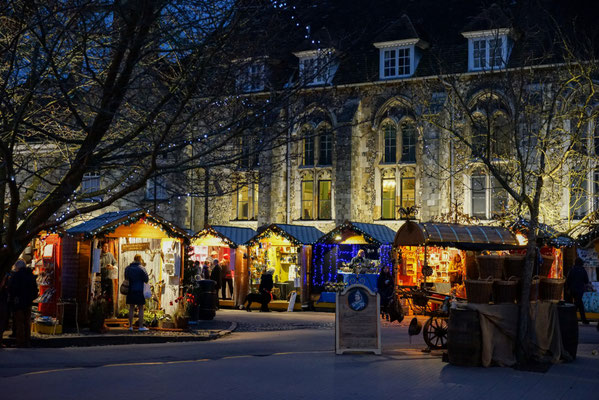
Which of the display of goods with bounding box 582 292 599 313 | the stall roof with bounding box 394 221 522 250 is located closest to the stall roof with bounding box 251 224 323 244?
the stall roof with bounding box 394 221 522 250

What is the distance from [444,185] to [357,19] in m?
9.71

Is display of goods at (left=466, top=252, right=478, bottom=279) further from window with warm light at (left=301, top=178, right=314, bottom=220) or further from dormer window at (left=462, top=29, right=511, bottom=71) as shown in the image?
window with warm light at (left=301, top=178, right=314, bottom=220)

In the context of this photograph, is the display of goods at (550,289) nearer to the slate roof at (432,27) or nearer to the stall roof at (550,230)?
the stall roof at (550,230)

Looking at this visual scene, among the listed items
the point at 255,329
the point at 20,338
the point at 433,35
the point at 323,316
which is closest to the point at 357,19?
the point at 433,35

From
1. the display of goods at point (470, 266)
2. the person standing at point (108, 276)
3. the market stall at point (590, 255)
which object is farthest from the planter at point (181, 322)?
the market stall at point (590, 255)

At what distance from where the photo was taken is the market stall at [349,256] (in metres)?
26.8

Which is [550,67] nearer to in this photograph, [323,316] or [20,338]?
[323,316]

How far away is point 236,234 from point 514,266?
54.5 feet

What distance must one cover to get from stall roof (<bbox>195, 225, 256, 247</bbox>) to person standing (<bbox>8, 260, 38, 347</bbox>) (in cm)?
1266

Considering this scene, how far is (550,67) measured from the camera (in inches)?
1055

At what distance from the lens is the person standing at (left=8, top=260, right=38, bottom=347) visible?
49.7 feet

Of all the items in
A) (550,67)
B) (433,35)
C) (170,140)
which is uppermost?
(433,35)

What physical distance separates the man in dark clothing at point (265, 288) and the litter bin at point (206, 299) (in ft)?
16.2

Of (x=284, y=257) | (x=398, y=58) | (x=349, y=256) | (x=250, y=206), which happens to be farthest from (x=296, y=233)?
(x=398, y=58)
